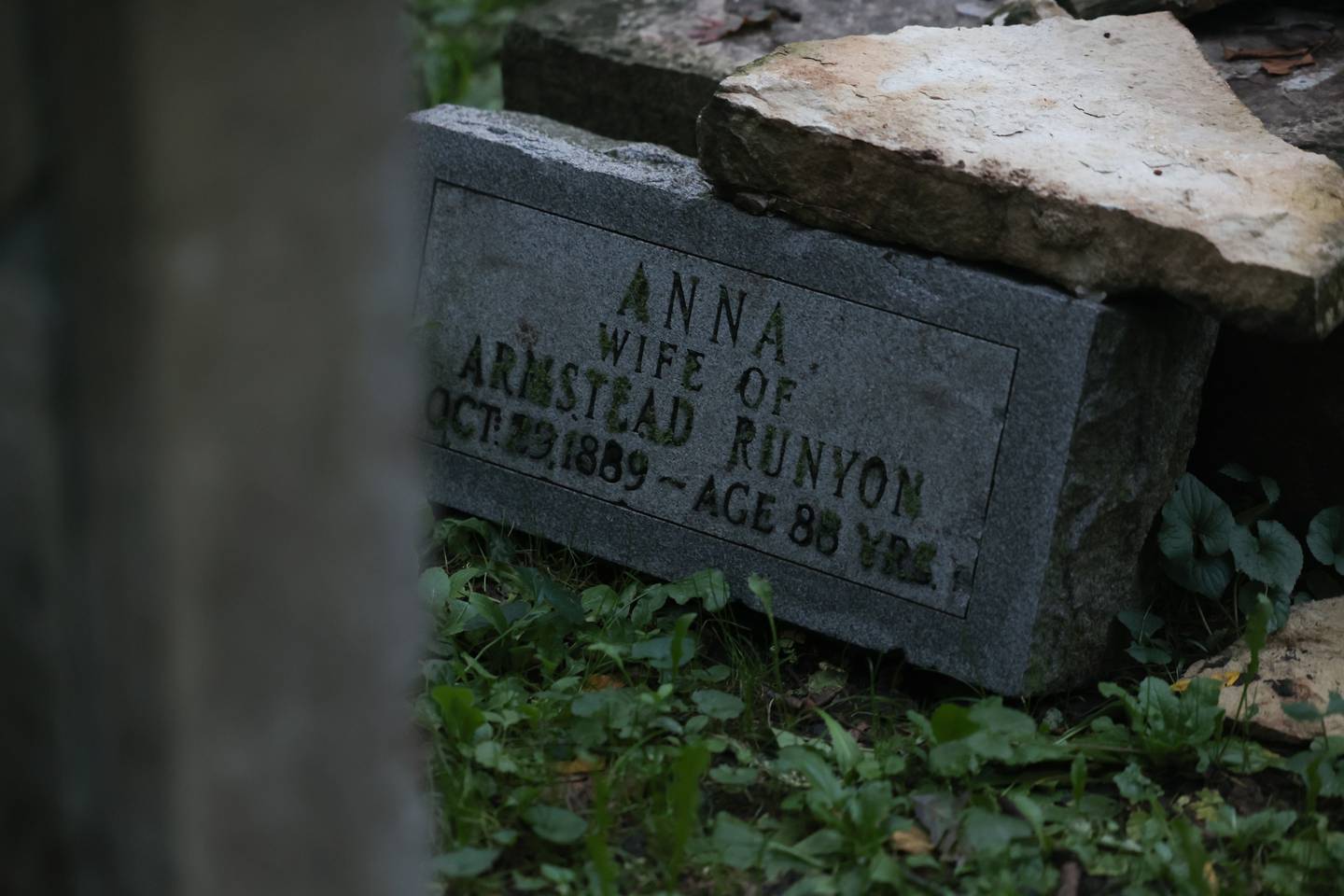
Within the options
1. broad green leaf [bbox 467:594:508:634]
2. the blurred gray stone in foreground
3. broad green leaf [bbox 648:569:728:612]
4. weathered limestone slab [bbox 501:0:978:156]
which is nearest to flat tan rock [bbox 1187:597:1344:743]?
broad green leaf [bbox 648:569:728:612]

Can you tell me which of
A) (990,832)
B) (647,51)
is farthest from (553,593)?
(647,51)

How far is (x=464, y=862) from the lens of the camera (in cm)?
189

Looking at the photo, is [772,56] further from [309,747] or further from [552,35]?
[309,747]

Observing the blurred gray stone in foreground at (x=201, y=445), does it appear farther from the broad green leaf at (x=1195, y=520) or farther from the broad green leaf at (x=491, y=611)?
the broad green leaf at (x=1195, y=520)

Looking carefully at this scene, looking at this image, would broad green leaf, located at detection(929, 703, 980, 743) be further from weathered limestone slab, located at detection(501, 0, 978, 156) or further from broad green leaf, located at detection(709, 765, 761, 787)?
weathered limestone slab, located at detection(501, 0, 978, 156)

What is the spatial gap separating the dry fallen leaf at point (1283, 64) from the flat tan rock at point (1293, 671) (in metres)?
1.17

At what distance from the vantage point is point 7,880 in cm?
122

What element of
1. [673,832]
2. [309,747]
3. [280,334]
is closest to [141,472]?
[280,334]

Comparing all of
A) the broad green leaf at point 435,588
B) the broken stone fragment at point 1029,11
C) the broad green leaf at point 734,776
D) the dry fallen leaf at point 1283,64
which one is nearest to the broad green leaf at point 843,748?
the broad green leaf at point 734,776

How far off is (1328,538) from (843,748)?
3.64 feet

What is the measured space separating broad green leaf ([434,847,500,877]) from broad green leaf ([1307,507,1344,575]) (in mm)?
1655

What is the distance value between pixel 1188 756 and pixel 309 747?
1.60 meters

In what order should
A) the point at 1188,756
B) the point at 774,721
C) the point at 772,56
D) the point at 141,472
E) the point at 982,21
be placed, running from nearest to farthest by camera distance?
the point at 141,472, the point at 1188,756, the point at 774,721, the point at 772,56, the point at 982,21

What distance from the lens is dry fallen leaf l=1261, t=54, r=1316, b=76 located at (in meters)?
3.05
